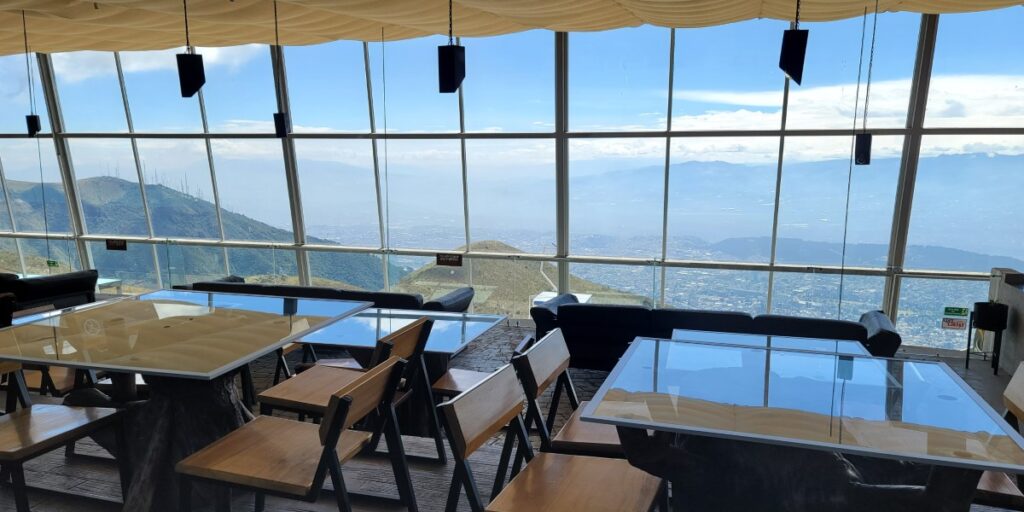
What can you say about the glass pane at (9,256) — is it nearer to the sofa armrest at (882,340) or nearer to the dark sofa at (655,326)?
the dark sofa at (655,326)

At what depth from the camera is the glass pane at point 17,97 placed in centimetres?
973

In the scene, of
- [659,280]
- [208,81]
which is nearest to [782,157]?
[659,280]

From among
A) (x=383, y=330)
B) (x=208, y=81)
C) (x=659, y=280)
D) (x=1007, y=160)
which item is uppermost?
(x=208, y=81)

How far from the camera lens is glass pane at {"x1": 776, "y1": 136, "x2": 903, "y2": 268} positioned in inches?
271

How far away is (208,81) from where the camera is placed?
8922 mm

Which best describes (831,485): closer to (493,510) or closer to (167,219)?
(493,510)

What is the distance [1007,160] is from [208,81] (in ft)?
33.1

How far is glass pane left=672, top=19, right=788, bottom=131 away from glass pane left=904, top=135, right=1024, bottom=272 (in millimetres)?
1777

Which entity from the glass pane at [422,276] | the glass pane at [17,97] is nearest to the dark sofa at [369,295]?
the glass pane at [422,276]

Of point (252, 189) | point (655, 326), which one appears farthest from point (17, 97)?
point (655, 326)

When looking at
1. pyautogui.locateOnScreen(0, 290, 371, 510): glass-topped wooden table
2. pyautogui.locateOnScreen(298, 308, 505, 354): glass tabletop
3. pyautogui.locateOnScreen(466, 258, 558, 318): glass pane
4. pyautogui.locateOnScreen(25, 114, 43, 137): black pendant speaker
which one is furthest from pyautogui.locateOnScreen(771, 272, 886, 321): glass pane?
pyautogui.locateOnScreen(25, 114, 43, 137): black pendant speaker

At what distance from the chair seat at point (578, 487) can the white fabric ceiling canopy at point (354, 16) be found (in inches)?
140

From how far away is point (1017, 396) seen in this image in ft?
8.39

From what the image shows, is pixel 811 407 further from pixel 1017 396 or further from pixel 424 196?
pixel 424 196
